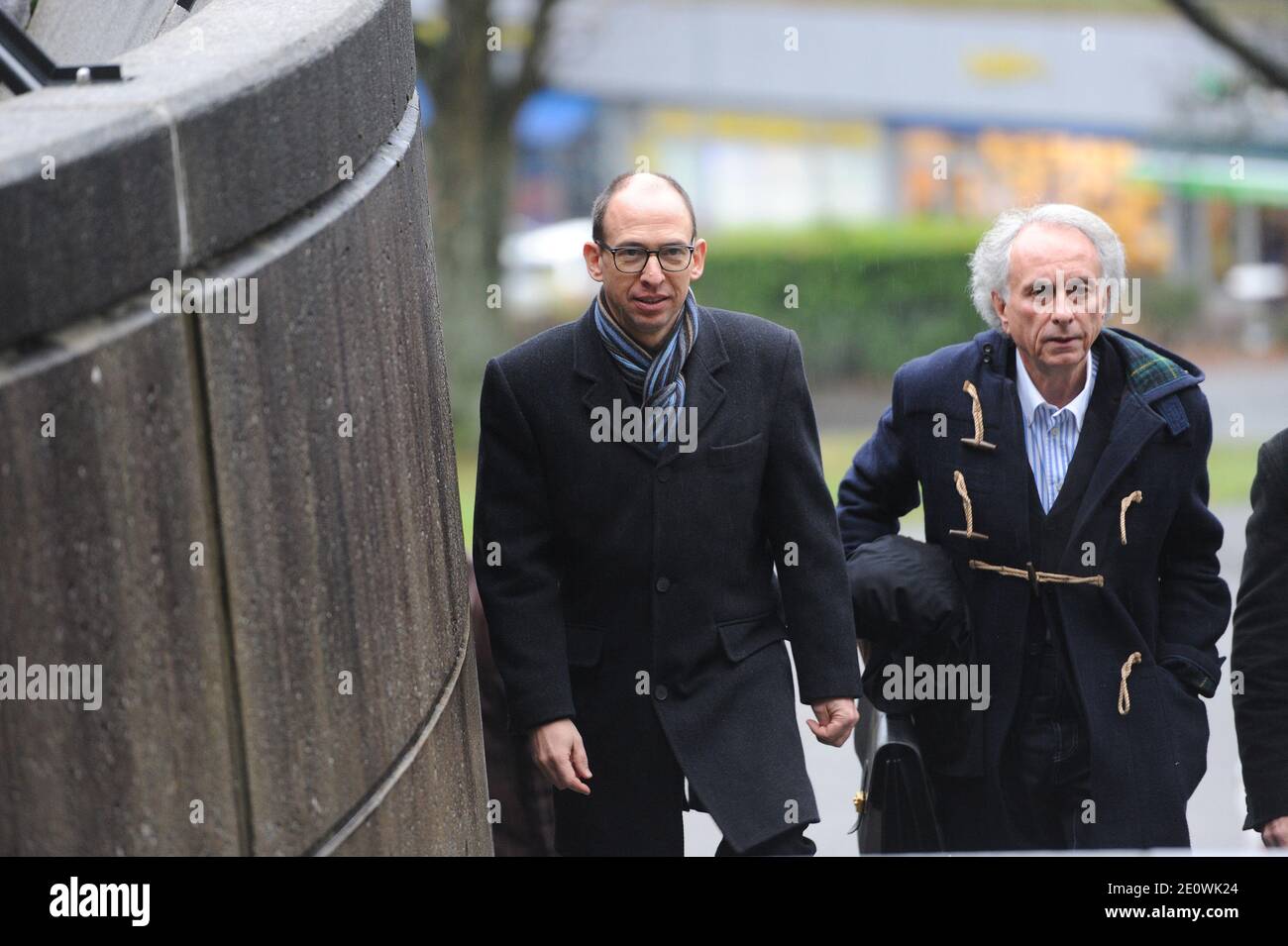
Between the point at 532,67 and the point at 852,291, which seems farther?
the point at 852,291

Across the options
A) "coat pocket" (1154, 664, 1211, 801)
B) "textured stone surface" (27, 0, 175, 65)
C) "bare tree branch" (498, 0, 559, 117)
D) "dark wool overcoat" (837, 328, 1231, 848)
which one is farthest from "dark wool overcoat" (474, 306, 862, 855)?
"bare tree branch" (498, 0, 559, 117)

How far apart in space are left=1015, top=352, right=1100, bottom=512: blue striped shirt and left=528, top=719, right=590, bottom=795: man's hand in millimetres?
1271

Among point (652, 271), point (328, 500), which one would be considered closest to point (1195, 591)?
point (652, 271)

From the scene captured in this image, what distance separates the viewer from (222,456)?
2.86m

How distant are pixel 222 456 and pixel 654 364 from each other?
1610 millimetres

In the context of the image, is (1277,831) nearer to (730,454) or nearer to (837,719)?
(837,719)

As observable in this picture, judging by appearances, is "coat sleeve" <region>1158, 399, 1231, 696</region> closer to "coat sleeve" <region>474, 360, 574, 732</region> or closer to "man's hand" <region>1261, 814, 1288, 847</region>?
"man's hand" <region>1261, 814, 1288, 847</region>

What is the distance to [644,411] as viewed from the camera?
4.31 m

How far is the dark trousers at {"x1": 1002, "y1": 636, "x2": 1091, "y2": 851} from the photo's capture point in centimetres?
433

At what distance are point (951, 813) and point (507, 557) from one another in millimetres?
1279

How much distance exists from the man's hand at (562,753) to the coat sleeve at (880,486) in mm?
943

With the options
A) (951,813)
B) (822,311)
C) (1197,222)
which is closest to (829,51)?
(1197,222)

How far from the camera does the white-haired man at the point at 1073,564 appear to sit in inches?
169

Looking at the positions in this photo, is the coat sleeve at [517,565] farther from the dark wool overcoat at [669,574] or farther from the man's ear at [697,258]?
the man's ear at [697,258]
